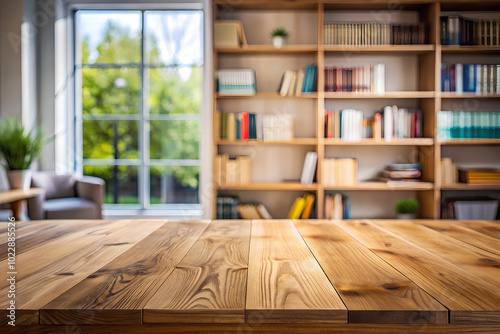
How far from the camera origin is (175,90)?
4.41 m

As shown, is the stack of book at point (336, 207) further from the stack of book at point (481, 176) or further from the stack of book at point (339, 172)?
the stack of book at point (481, 176)

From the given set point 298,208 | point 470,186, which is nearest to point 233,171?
point 298,208

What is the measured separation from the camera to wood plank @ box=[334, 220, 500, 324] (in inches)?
20.9

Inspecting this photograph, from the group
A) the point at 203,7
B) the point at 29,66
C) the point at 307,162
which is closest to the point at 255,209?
the point at 307,162

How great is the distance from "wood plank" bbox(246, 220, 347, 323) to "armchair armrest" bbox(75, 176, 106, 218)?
3166 millimetres

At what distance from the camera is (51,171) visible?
4.31 m

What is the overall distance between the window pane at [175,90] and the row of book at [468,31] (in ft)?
8.00

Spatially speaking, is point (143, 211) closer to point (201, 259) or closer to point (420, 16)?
point (420, 16)

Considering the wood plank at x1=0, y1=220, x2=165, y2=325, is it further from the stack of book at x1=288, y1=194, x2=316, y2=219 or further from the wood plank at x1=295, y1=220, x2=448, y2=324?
the stack of book at x1=288, y1=194, x2=316, y2=219

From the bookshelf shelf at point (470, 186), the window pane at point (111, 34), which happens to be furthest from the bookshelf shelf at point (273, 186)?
the window pane at point (111, 34)

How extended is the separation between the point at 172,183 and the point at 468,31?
328cm

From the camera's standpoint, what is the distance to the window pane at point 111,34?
438 centimetres

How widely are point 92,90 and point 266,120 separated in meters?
2.16

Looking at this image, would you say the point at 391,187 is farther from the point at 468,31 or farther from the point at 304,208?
the point at 468,31
